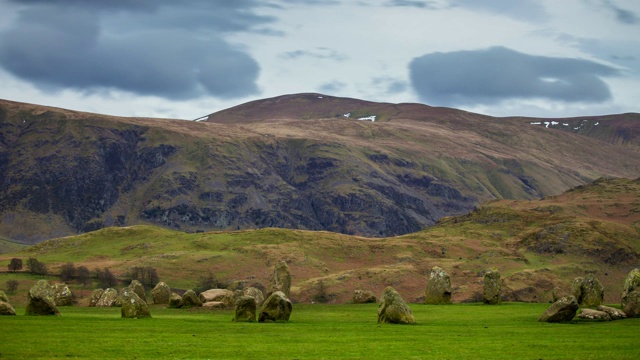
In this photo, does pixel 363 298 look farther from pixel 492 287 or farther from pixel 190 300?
pixel 190 300

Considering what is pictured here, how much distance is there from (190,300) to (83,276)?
2424 inches

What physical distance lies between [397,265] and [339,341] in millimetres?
108557

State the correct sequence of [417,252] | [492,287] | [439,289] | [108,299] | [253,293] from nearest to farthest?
[253,293]
[492,287]
[108,299]
[439,289]
[417,252]

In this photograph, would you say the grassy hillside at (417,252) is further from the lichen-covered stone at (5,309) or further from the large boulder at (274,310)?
the lichen-covered stone at (5,309)

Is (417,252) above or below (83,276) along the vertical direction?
above

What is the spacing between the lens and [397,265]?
154 metres

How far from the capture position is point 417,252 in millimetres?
166500

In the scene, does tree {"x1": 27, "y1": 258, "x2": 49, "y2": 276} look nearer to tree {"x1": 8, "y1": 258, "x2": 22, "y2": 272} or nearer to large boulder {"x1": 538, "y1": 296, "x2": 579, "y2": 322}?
tree {"x1": 8, "y1": 258, "x2": 22, "y2": 272}

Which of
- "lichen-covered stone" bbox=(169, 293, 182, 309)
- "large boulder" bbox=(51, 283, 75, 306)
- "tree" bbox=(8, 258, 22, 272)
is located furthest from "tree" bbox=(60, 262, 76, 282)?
"lichen-covered stone" bbox=(169, 293, 182, 309)

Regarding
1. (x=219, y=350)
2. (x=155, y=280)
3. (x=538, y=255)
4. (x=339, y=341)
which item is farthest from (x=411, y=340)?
(x=538, y=255)

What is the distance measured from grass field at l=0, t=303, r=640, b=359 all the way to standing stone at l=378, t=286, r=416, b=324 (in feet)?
3.98

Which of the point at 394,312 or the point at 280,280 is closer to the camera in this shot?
the point at 394,312

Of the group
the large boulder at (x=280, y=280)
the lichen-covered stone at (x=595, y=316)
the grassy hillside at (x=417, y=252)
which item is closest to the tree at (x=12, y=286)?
the grassy hillside at (x=417, y=252)

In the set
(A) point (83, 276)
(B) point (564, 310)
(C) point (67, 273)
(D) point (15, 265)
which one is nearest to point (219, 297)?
(B) point (564, 310)
